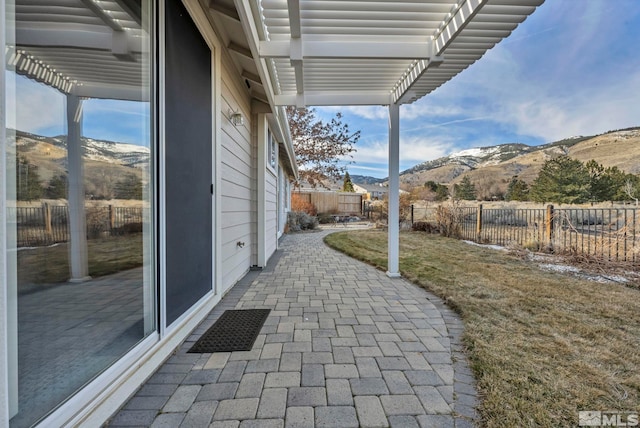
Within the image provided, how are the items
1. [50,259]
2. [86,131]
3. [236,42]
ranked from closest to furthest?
1. [50,259]
2. [86,131]
3. [236,42]

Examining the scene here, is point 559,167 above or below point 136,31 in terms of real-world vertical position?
above

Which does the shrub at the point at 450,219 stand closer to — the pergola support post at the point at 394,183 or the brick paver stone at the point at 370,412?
the pergola support post at the point at 394,183

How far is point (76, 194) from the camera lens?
4.32 ft

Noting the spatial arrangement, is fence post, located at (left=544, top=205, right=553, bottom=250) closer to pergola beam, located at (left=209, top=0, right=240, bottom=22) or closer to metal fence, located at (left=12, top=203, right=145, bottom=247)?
pergola beam, located at (left=209, top=0, right=240, bottom=22)

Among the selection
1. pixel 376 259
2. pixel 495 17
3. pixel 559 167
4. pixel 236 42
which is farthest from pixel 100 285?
pixel 559 167

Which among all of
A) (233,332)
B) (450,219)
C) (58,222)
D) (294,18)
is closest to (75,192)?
(58,222)

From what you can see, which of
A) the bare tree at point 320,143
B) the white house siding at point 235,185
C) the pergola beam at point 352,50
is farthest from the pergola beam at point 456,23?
the bare tree at point 320,143

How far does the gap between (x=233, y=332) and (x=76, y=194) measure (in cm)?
162

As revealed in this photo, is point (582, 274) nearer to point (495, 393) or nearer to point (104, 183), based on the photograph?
point (495, 393)

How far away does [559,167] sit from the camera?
17734 mm

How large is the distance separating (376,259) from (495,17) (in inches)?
159

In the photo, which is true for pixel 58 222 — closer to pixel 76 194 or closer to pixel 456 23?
pixel 76 194

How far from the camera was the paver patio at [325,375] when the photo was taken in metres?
1.46

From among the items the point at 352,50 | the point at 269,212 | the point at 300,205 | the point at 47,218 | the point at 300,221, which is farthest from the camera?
the point at 300,205
